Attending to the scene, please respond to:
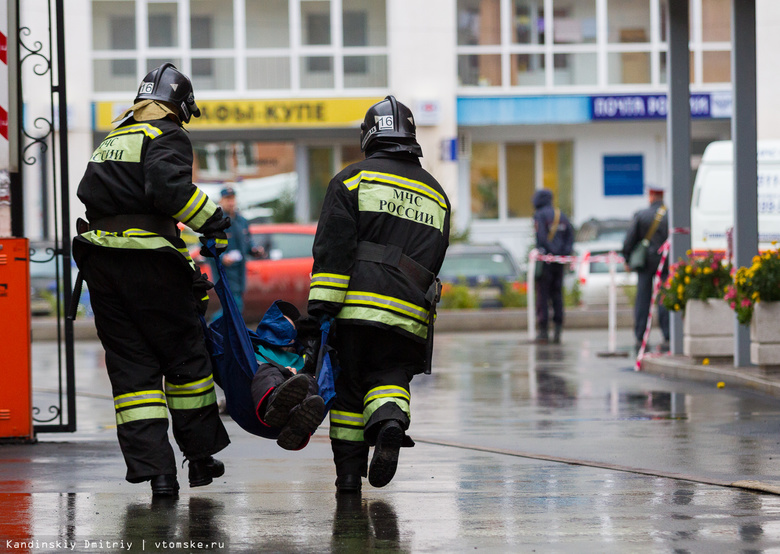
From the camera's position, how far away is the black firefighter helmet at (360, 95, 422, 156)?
5.57 metres

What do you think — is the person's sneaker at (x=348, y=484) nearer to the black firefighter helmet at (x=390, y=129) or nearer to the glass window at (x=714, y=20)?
the black firefighter helmet at (x=390, y=129)

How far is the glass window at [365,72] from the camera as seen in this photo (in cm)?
2977

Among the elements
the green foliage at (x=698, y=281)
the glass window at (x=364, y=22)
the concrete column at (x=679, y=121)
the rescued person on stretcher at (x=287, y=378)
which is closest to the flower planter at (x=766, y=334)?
the green foliage at (x=698, y=281)

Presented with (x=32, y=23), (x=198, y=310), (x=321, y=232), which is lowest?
(x=198, y=310)

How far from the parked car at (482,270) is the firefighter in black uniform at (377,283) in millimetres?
13622

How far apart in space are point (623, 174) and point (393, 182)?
25544 millimetres

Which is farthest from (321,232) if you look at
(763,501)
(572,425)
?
(572,425)

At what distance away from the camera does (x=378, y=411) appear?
5.27m

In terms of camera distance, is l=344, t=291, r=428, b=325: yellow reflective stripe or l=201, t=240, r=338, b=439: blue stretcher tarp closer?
l=344, t=291, r=428, b=325: yellow reflective stripe

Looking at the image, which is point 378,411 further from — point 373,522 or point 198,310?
point 198,310

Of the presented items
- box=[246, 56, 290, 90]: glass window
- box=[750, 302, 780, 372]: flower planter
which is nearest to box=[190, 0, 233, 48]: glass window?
box=[246, 56, 290, 90]: glass window

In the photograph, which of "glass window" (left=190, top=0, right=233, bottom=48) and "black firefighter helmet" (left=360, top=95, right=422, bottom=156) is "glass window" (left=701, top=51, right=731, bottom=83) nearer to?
"glass window" (left=190, top=0, right=233, bottom=48)

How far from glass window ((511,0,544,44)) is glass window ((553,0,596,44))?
0.38 m

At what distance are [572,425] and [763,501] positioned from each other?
2941 millimetres
